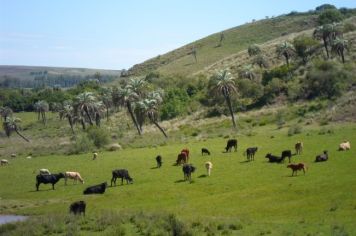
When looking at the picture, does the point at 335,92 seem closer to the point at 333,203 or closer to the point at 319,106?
the point at 319,106

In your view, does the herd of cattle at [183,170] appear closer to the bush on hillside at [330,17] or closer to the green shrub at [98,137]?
the green shrub at [98,137]

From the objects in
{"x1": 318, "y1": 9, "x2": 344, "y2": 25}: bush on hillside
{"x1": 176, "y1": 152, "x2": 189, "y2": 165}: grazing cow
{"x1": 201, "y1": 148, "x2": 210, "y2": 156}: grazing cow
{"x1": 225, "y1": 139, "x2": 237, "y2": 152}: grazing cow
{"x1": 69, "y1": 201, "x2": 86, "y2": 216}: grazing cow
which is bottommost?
{"x1": 69, "y1": 201, "x2": 86, "y2": 216}: grazing cow

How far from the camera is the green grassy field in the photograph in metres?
26.0

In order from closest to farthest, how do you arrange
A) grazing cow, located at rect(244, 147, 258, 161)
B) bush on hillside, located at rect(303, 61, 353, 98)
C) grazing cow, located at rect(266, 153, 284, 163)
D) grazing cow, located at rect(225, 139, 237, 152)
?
grazing cow, located at rect(266, 153, 284, 163)
grazing cow, located at rect(244, 147, 258, 161)
grazing cow, located at rect(225, 139, 237, 152)
bush on hillside, located at rect(303, 61, 353, 98)

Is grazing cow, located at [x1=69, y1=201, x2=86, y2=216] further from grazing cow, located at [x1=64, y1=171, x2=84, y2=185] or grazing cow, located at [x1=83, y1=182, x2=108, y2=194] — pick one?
grazing cow, located at [x1=64, y1=171, x2=84, y2=185]

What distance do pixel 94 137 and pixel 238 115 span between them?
125 feet

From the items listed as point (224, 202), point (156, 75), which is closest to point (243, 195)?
point (224, 202)

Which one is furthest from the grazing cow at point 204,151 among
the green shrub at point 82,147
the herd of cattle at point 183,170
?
the green shrub at point 82,147

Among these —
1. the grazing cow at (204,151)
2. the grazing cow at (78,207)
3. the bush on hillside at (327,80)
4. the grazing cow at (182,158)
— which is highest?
the bush on hillside at (327,80)

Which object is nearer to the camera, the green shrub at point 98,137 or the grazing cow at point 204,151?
the grazing cow at point 204,151

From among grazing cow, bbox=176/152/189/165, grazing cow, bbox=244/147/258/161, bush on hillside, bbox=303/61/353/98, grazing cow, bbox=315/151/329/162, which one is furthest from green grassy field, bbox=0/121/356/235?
bush on hillside, bbox=303/61/353/98

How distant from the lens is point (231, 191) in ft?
116

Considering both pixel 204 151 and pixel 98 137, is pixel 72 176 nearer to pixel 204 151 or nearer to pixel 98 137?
pixel 204 151

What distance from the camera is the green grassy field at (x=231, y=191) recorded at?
85.3 feet
